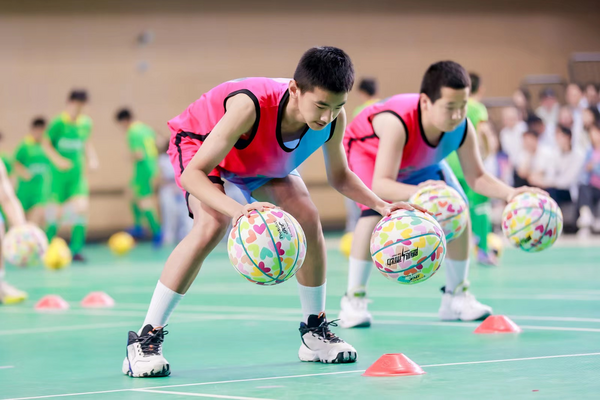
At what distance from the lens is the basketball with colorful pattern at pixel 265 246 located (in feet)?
15.2

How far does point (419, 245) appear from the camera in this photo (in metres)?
5.28

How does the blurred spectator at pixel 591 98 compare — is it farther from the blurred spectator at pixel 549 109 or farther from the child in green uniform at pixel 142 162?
the child in green uniform at pixel 142 162

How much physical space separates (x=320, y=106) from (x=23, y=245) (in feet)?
17.2

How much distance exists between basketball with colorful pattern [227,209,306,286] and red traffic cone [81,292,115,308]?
4529 mm

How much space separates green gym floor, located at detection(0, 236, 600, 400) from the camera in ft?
15.0

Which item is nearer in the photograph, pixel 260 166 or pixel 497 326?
pixel 260 166

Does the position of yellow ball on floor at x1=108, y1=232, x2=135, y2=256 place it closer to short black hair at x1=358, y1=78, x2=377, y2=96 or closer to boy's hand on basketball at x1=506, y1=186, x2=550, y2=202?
short black hair at x1=358, y1=78, x2=377, y2=96

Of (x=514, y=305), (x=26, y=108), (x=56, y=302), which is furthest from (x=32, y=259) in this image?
(x=26, y=108)

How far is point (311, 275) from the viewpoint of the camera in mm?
5504

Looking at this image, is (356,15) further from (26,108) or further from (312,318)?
(312,318)

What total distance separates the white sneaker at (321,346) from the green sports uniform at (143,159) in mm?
13120

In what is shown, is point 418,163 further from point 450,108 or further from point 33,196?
point 33,196

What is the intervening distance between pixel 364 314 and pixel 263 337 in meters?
0.77

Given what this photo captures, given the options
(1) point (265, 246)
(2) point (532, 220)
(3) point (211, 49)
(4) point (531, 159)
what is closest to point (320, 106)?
(1) point (265, 246)
